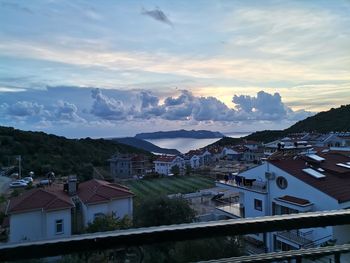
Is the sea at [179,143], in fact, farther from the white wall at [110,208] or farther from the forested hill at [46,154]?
the white wall at [110,208]

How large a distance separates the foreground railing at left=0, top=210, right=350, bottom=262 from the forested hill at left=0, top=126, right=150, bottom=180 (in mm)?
35623

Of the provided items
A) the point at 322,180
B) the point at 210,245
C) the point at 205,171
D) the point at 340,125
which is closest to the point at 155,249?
the point at 210,245

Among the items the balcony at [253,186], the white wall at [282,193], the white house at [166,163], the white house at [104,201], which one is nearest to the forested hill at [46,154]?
the white house at [166,163]

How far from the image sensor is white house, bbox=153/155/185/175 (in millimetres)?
51688

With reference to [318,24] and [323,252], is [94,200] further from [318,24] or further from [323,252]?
[323,252]

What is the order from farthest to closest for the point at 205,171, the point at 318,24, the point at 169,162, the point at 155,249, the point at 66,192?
the point at 169,162 → the point at 205,171 → the point at 66,192 → the point at 318,24 → the point at 155,249

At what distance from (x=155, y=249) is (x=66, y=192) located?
17122 millimetres

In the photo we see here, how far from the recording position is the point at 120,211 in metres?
16.0

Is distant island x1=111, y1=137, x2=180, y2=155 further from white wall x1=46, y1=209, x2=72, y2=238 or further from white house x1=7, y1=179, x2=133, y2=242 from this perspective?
white wall x1=46, y1=209, x2=72, y2=238

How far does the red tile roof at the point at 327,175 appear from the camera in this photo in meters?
12.5

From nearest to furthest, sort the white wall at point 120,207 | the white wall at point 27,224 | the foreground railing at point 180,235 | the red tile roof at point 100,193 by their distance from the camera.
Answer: the foreground railing at point 180,235
the white wall at point 27,224
the red tile roof at point 100,193
the white wall at point 120,207

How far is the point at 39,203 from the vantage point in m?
14.2

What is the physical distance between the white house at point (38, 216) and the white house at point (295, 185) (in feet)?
25.3

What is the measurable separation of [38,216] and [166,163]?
3838 cm
